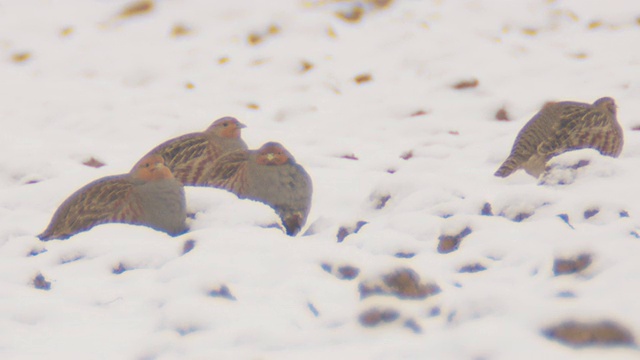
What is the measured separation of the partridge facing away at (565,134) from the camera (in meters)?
5.43

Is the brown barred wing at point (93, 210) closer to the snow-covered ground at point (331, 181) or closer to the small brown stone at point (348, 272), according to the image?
the snow-covered ground at point (331, 181)

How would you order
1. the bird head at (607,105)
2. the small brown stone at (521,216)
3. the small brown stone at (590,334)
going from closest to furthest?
the small brown stone at (590,334) < the small brown stone at (521,216) < the bird head at (607,105)

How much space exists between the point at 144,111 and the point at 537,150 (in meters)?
3.17

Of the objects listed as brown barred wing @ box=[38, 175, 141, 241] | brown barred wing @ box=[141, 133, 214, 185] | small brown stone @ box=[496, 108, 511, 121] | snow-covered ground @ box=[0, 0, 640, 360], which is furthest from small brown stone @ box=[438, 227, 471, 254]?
small brown stone @ box=[496, 108, 511, 121]

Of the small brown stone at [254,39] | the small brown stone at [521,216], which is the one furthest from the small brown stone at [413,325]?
the small brown stone at [254,39]

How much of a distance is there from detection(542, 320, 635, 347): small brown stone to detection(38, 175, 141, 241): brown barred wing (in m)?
2.69

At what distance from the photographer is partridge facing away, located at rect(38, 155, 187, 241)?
4.27 meters

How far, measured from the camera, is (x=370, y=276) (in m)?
2.72

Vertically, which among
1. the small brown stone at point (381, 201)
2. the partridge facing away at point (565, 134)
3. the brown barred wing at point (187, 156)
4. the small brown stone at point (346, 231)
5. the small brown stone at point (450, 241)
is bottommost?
the brown barred wing at point (187, 156)

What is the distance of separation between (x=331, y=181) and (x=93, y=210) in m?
1.48

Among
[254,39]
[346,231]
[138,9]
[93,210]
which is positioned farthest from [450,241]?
[138,9]

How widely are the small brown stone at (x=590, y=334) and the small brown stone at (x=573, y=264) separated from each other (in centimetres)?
60

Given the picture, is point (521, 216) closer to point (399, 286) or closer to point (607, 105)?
point (399, 286)

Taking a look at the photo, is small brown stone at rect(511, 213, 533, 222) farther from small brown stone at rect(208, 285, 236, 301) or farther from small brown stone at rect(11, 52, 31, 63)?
small brown stone at rect(11, 52, 31, 63)
